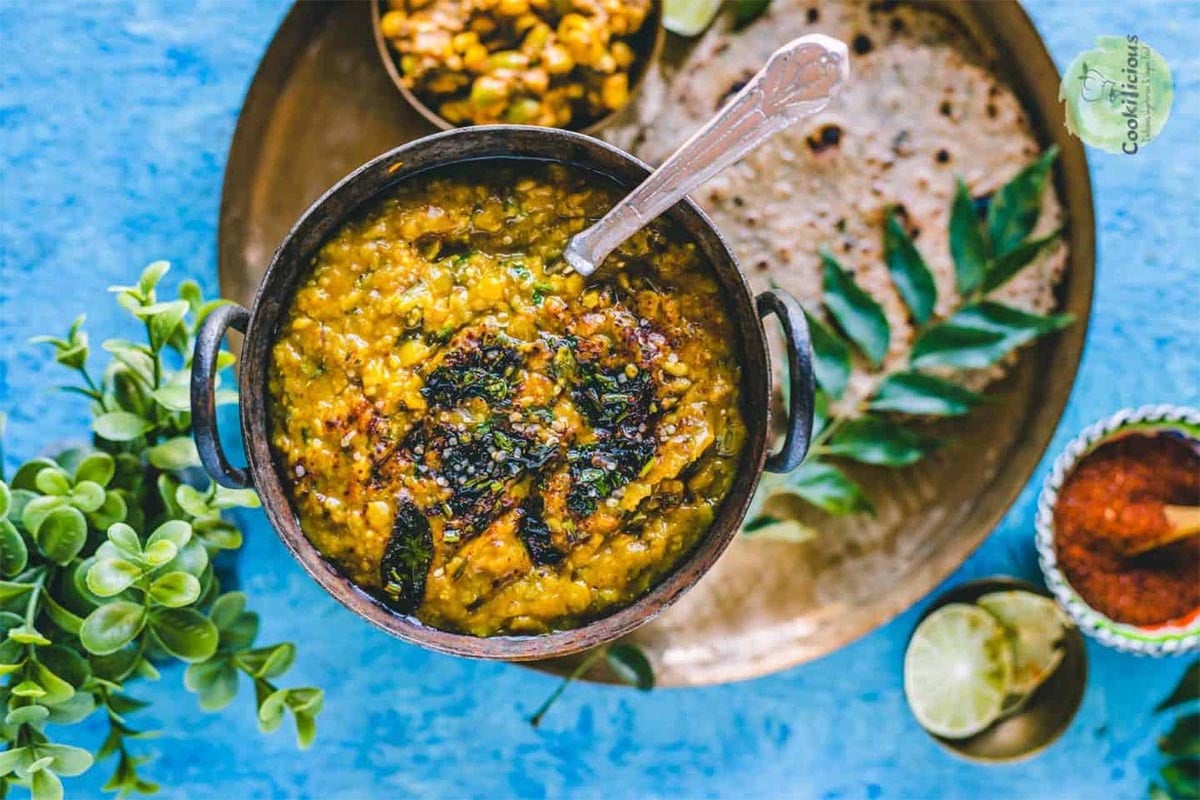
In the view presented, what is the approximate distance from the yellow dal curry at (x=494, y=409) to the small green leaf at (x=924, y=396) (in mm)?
598

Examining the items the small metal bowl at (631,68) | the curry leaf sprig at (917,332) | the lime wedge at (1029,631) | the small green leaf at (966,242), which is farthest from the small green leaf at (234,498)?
the lime wedge at (1029,631)

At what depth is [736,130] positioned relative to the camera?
180 cm

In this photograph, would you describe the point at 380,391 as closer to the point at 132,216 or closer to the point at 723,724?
the point at 132,216

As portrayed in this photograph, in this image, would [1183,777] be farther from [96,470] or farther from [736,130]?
[96,470]

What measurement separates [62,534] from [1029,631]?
2.06 meters

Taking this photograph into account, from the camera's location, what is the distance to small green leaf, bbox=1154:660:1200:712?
2.69 meters

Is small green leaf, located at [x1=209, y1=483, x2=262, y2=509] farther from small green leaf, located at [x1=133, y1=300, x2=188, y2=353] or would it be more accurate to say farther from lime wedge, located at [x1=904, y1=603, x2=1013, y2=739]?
lime wedge, located at [x1=904, y1=603, x2=1013, y2=739]

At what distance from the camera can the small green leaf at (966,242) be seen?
2449 mm

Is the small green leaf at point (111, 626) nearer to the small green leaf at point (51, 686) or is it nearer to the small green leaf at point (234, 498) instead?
the small green leaf at point (51, 686)

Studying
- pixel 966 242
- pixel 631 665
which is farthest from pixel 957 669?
pixel 966 242

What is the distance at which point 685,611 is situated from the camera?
102 inches

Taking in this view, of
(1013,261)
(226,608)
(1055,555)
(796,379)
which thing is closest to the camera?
(796,379)

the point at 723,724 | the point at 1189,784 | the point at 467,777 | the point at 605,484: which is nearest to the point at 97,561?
the point at 605,484

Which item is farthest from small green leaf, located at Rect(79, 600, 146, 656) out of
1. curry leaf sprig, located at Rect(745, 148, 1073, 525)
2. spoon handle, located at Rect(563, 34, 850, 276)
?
curry leaf sprig, located at Rect(745, 148, 1073, 525)
